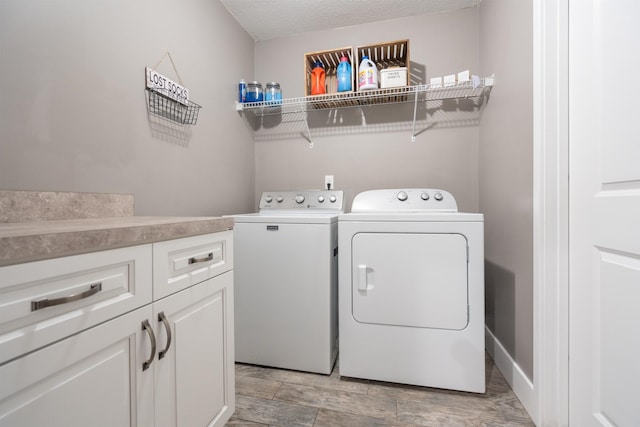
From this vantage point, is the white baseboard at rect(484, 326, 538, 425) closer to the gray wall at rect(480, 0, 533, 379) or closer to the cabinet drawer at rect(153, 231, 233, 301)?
the gray wall at rect(480, 0, 533, 379)

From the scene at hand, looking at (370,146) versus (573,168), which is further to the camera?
(370,146)

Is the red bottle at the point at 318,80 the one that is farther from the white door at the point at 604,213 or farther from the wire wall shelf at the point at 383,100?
the white door at the point at 604,213

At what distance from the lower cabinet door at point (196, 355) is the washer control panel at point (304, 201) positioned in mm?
1033

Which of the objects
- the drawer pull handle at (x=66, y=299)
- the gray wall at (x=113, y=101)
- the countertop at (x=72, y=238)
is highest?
the gray wall at (x=113, y=101)

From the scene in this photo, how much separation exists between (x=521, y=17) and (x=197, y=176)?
1892mm

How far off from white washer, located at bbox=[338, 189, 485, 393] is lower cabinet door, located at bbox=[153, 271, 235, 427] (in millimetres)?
652

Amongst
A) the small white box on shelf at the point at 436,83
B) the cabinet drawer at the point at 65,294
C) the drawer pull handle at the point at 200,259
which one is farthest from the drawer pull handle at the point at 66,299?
the small white box on shelf at the point at 436,83

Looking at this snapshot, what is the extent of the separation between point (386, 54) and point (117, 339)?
2.23m

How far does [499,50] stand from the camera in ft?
5.38

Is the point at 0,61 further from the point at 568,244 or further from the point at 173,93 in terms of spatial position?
the point at 568,244

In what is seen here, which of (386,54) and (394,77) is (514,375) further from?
(386,54)

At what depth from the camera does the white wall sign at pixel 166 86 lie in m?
1.37

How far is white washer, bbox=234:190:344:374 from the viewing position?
1.56m

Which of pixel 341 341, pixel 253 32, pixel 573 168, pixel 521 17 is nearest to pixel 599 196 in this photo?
pixel 573 168
